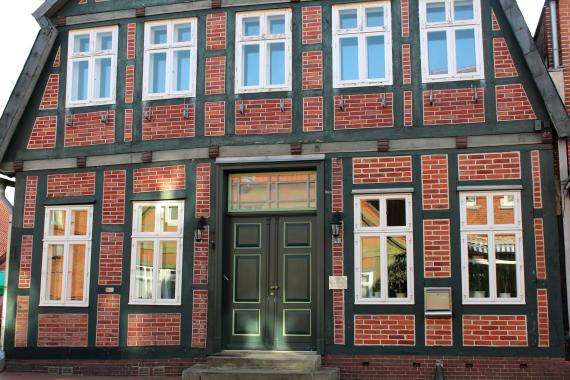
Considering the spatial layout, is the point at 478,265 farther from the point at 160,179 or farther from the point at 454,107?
the point at 160,179

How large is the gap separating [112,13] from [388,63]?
4875 mm

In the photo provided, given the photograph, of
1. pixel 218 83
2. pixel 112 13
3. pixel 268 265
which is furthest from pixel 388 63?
pixel 112 13

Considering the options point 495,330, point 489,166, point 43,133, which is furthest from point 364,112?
point 43,133

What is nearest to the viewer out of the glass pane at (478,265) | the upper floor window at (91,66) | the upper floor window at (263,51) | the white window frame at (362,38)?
the glass pane at (478,265)

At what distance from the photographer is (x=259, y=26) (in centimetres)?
1166

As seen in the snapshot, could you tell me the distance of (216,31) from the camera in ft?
38.5

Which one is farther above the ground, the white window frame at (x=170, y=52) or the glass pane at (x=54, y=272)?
the white window frame at (x=170, y=52)

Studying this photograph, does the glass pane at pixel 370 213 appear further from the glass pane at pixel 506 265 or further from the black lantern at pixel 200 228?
the black lantern at pixel 200 228

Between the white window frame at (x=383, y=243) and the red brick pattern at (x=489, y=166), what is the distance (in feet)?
3.05

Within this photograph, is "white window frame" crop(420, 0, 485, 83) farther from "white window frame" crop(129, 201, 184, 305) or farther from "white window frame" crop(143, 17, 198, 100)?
"white window frame" crop(129, 201, 184, 305)

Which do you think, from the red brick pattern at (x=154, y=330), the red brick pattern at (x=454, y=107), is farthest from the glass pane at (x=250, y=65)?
the red brick pattern at (x=154, y=330)

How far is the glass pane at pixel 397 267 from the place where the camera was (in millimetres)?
10500

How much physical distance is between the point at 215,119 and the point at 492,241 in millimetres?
4758

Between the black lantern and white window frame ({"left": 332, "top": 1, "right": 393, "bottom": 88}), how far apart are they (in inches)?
118
